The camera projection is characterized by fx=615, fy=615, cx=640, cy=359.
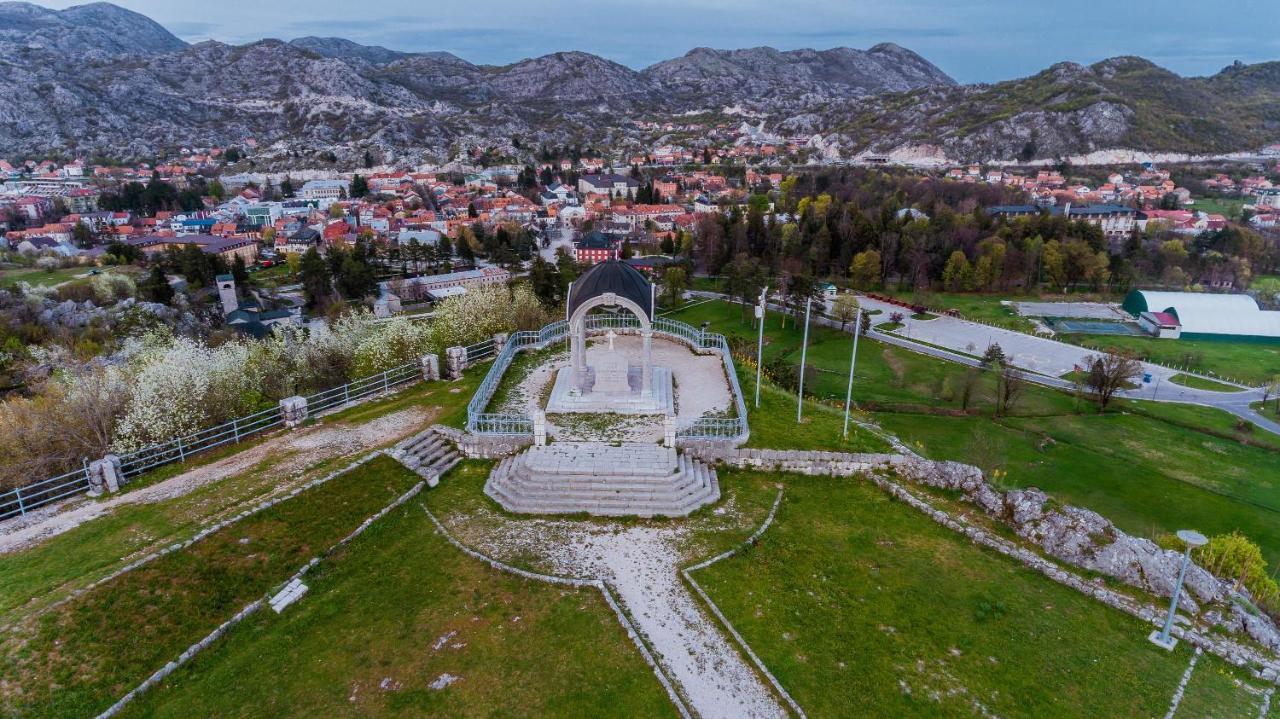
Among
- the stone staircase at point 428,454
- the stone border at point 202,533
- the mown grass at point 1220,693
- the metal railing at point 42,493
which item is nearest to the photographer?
the mown grass at point 1220,693

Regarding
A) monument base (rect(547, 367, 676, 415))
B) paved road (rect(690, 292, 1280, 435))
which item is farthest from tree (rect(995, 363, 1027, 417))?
monument base (rect(547, 367, 676, 415))

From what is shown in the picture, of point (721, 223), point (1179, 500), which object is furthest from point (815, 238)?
point (1179, 500)

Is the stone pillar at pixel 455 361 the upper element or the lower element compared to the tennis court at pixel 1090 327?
upper

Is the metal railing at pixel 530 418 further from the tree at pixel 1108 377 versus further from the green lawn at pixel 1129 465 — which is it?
the tree at pixel 1108 377

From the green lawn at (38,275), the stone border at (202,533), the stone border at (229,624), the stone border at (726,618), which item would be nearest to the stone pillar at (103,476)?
the stone border at (202,533)

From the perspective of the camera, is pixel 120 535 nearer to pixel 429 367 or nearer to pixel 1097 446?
pixel 429 367
